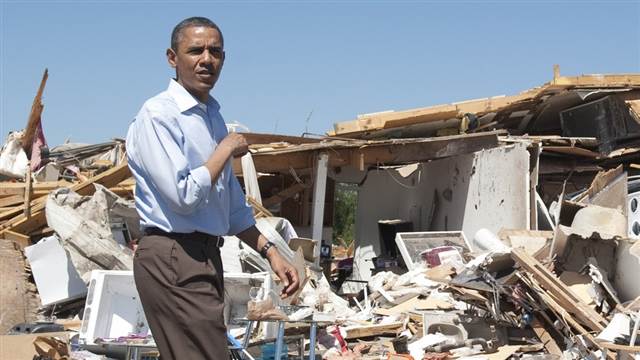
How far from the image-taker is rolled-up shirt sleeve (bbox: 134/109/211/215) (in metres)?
2.21

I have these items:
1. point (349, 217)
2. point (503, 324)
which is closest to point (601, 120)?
point (503, 324)

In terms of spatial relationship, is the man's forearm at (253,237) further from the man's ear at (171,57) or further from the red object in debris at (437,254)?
the red object in debris at (437,254)

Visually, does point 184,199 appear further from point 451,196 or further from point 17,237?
point 451,196

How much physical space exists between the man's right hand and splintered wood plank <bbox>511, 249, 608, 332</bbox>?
524cm

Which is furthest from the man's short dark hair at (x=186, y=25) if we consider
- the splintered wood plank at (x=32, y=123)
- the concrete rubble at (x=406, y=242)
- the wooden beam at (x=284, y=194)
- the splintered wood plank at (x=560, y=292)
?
the splintered wood plank at (x=32, y=123)

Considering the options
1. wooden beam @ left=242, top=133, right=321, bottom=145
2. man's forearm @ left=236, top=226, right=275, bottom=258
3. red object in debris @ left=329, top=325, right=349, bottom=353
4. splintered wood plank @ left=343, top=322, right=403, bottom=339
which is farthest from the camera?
wooden beam @ left=242, top=133, right=321, bottom=145

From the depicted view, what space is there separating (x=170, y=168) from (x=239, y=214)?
55 centimetres

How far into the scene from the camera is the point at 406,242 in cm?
1178

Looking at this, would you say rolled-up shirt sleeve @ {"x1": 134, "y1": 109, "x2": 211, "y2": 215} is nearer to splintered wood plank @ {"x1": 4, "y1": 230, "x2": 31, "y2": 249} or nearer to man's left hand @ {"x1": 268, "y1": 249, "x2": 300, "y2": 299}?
man's left hand @ {"x1": 268, "y1": 249, "x2": 300, "y2": 299}

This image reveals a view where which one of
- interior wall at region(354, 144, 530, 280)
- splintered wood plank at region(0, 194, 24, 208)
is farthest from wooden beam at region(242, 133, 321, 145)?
splintered wood plank at region(0, 194, 24, 208)

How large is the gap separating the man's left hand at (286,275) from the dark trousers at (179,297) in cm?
35

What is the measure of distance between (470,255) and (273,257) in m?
7.07

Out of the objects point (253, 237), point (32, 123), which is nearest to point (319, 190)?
point (32, 123)

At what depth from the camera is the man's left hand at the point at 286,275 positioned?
8.70 ft
